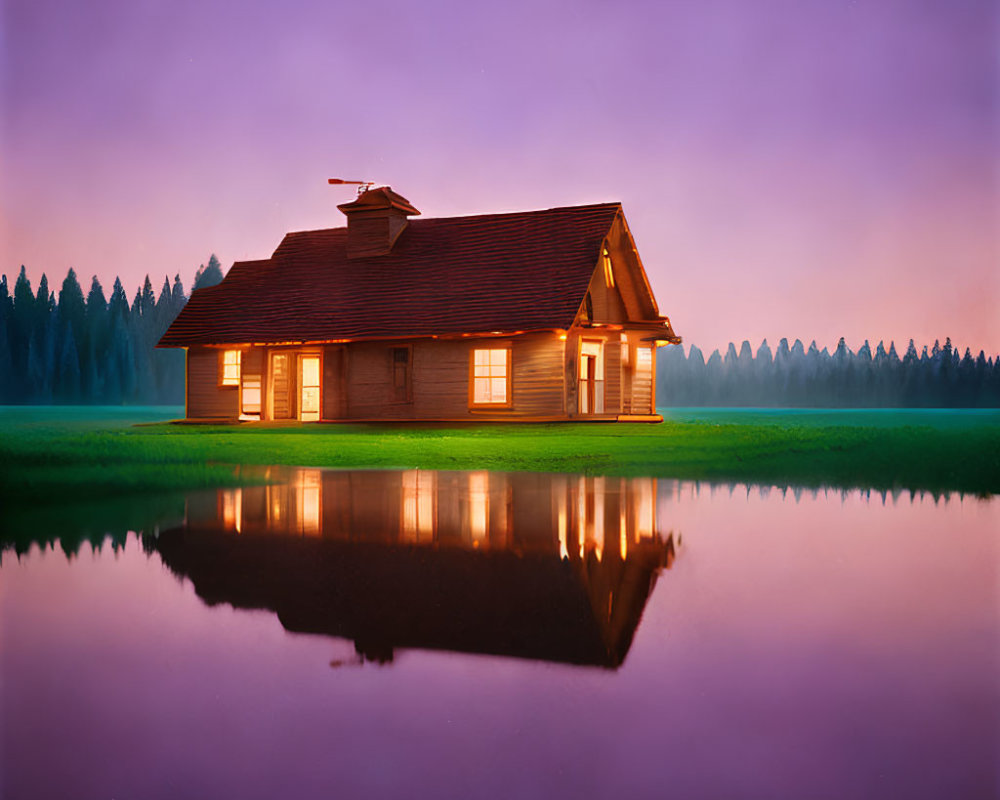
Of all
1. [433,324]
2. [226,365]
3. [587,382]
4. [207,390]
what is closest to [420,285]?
[433,324]

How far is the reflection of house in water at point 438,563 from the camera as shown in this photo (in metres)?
5.35

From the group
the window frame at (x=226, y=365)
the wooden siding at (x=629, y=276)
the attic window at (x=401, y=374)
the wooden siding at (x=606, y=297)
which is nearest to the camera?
the wooden siding at (x=606, y=297)

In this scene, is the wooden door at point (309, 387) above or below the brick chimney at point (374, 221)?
below

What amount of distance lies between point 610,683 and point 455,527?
506 centimetres

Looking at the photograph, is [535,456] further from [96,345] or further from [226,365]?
Answer: [96,345]

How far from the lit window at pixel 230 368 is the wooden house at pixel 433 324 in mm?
43

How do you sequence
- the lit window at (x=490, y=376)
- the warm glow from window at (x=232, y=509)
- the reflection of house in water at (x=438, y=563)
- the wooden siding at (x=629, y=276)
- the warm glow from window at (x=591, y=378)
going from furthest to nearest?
the wooden siding at (x=629, y=276) < the warm glow from window at (x=591, y=378) < the lit window at (x=490, y=376) < the warm glow from window at (x=232, y=509) < the reflection of house in water at (x=438, y=563)

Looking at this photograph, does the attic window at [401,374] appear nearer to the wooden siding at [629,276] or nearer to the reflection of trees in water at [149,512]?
the wooden siding at [629,276]

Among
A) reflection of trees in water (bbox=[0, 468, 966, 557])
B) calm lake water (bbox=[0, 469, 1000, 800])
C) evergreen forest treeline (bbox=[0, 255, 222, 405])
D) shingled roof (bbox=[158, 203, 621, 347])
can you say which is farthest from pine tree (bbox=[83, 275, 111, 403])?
calm lake water (bbox=[0, 469, 1000, 800])

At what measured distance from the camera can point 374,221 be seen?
3500cm

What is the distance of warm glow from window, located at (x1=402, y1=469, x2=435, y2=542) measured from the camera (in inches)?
352

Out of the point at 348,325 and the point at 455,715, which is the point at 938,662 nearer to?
the point at 455,715

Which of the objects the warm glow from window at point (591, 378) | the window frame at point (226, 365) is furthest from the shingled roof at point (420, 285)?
the warm glow from window at point (591, 378)

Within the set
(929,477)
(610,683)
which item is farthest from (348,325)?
(610,683)
